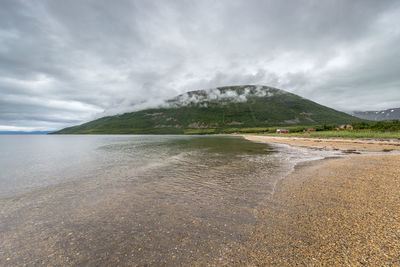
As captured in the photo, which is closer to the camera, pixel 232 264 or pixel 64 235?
pixel 232 264

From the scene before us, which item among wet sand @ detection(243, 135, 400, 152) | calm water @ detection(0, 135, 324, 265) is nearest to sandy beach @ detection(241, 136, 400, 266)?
calm water @ detection(0, 135, 324, 265)

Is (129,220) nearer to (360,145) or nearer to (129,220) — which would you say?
(129,220)

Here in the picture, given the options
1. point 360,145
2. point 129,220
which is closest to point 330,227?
point 129,220

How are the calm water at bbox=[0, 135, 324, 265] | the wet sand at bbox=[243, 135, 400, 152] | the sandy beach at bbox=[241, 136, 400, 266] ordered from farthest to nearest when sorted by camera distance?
the wet sand at bbox=[243, 135, 400, 152], the calm water at bbox=[0, 135, 324, 265], the sandy beach at bbox=[241, 136, 400, 266]

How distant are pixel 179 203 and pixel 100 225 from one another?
3.99 m

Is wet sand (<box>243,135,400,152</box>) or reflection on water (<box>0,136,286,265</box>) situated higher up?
reflection on water (<box>0,136,286,265</box>)

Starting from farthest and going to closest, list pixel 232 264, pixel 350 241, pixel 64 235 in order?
pixel 64 235
pixel 350 241
pixel 232 264

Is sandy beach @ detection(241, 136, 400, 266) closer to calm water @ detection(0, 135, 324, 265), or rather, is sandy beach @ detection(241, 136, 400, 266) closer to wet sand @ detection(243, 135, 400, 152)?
calm water @ detection(0, 135, 324, 265)

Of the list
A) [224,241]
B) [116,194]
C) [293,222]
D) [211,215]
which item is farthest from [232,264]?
[116,194]

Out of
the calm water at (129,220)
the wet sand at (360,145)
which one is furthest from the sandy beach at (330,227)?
the wet sand at (360,145)

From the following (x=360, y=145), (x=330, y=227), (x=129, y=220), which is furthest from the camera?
(x=360, y=145)

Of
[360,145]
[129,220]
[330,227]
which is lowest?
[360,145]

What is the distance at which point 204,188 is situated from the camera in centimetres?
1205

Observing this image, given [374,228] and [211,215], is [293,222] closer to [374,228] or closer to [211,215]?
[374,228]
